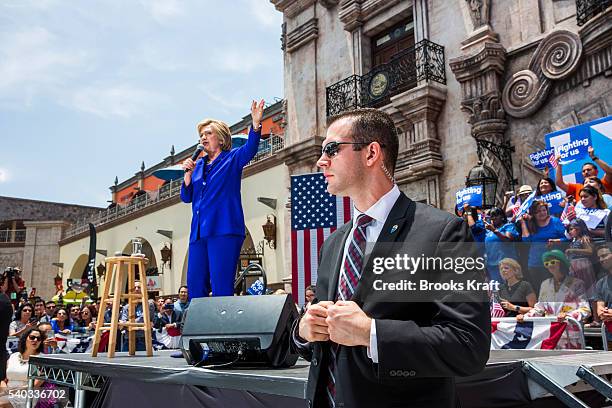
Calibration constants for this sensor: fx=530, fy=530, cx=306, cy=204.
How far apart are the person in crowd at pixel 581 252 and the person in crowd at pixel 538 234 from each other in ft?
1.01

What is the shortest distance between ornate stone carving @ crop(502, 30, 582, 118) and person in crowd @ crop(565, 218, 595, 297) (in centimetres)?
Result: 381

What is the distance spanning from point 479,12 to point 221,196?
8544mm

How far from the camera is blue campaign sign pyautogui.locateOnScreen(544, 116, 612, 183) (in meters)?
7.50

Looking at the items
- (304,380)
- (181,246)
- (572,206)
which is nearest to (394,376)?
(304,380)

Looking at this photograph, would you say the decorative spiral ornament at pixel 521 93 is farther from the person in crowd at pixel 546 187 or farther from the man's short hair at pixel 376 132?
the man's short hair at pixel 376 132

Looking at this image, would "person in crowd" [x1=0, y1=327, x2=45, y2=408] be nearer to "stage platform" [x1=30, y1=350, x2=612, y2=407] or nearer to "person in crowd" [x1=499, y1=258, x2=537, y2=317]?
"stage platform" [x1=30, y1=350, x2=612, y2=407]

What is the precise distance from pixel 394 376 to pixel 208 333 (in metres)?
1.87

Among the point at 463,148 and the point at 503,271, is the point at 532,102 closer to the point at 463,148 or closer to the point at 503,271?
the point at 463,148

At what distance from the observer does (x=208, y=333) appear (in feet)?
10.0

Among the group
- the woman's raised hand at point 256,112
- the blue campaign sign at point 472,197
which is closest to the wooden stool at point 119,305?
the woman's raised hand at point 256,112

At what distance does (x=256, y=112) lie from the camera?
13.6 ft

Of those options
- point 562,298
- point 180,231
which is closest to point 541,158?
point 562,298

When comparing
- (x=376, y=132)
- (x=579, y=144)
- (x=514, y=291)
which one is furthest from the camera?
(x=579, y=144)

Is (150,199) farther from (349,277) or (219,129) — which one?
(349,277)
